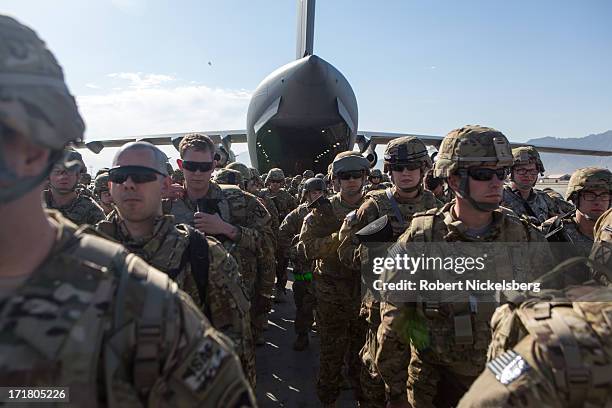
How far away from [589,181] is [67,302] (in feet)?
12.9


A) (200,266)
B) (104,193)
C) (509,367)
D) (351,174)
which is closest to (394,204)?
(351,174)

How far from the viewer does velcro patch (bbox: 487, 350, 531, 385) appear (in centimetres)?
114

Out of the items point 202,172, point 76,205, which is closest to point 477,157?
point 202,172

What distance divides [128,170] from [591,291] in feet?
6.65

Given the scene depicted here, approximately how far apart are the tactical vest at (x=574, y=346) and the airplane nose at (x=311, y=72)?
9.61 m

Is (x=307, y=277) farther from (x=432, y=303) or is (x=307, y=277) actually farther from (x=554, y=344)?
(x=554, y=344)

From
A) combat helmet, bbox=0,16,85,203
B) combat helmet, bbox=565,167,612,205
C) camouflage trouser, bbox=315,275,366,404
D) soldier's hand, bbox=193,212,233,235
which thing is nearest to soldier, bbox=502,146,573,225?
combat helmet, bbox=565,167,612,205

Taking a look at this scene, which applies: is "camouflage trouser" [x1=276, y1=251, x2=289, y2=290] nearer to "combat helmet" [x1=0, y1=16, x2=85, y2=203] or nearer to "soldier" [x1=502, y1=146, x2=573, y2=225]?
"soldier" [x1=502, y1=146, x2=573, y2=225]

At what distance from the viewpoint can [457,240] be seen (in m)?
2.55

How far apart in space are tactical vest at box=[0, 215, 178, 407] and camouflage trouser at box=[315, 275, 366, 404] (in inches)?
129

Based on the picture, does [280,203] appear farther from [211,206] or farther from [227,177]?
[211,206]

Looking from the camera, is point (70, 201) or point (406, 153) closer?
point (406, 153)

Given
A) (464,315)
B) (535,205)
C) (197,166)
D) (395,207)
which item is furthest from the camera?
(535,205)

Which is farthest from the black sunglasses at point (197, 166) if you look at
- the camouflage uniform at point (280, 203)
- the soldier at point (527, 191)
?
the camouflage uniform at point (280, 203)
